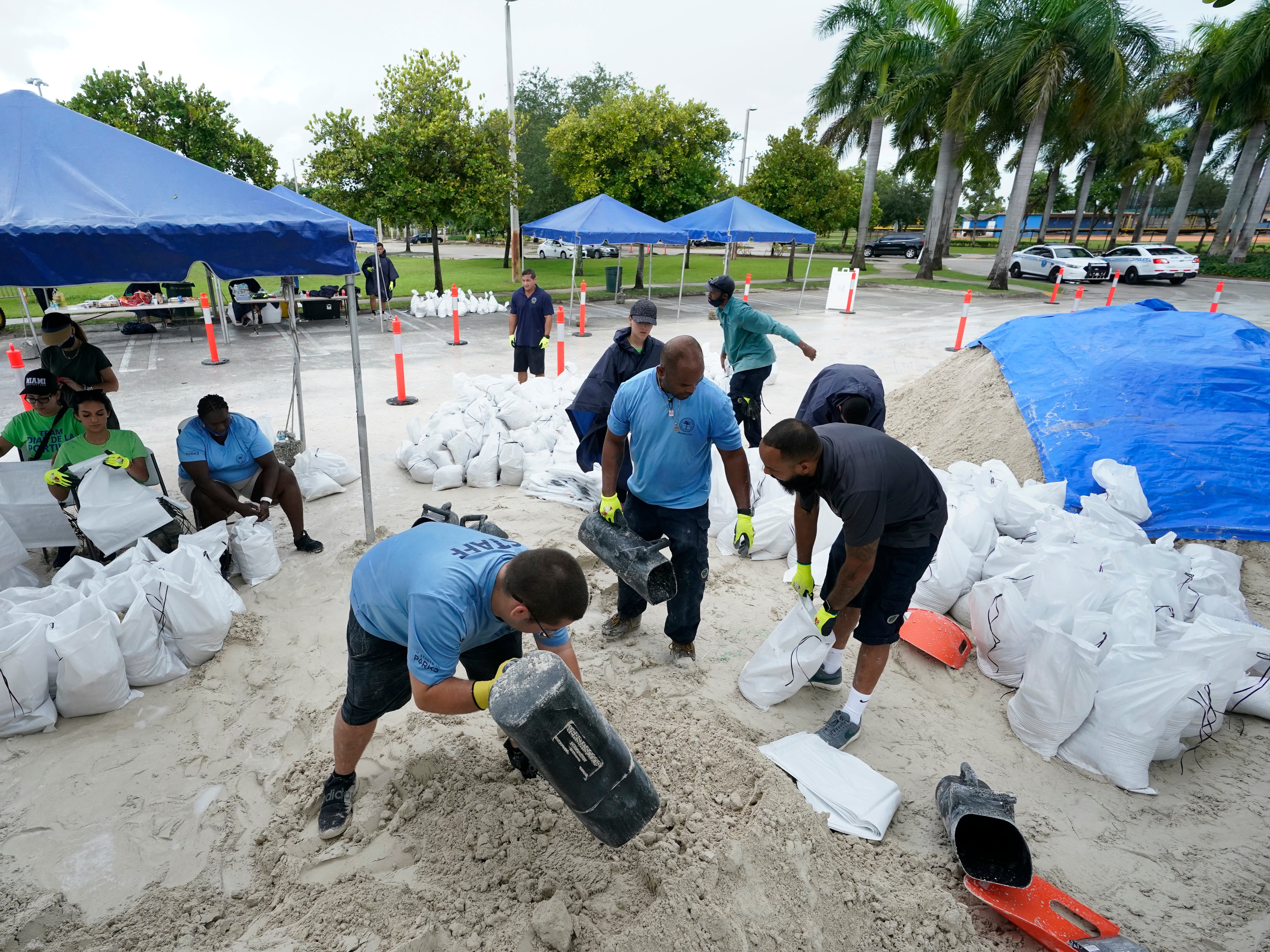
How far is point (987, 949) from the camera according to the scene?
2.22 metres

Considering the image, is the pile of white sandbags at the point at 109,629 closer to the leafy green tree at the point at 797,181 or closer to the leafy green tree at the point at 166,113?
the leafy green tree at the point at 166,113

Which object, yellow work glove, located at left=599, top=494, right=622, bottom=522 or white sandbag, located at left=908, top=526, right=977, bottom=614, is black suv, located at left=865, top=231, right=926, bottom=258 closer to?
white sandbag, located at left=908, top=526, right=977, bottom=614

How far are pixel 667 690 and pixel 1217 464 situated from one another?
14.0ft

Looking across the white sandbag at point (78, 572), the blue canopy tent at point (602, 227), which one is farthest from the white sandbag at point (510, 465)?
the blue canopy tent at point (602, 227)

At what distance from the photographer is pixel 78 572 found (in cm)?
356

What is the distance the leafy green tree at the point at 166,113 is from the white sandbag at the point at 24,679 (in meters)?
13.5

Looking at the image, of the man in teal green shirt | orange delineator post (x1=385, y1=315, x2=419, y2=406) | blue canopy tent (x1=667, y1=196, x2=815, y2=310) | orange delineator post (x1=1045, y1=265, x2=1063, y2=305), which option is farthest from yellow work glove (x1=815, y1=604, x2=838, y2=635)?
orange delineator post (x1=1045, y1=265, x2=1063, y2=305)

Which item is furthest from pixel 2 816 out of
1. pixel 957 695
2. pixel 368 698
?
pixel 957 695

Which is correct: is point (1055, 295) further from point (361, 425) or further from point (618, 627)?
point (361, 425)

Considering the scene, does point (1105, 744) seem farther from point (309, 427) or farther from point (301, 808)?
point (309, 427)

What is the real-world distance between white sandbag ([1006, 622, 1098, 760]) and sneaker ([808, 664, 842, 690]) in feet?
2.70

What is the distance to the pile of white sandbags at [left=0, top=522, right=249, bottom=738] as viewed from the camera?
2.92 metres

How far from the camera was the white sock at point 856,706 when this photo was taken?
10.3 feet

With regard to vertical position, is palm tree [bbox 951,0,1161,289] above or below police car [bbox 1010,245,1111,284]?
above
